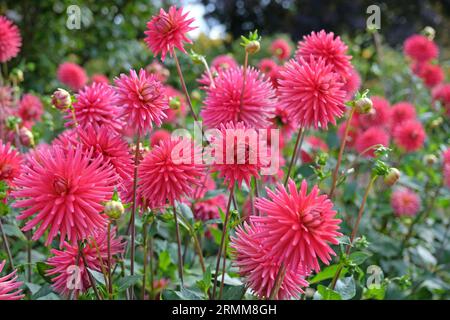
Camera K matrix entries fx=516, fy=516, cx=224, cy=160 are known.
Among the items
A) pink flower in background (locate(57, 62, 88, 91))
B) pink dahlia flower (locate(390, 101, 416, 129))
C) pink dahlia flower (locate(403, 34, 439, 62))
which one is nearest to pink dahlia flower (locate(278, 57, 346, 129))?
pink dahlia flower (locate(390, 101, 416, 129))

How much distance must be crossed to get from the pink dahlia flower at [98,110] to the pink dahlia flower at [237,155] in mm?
249

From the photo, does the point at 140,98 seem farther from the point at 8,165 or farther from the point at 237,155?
the point at 8,165

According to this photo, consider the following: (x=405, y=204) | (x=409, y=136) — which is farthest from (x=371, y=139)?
(x=405, y=204)

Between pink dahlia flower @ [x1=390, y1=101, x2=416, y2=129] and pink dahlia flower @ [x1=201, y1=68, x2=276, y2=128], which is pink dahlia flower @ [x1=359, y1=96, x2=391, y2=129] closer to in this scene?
pink dahlia flower @ [x1=390, y1=101, x2=416, y2=129]

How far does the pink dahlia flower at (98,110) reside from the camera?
3.63 ft

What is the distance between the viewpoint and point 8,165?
114 centimetres

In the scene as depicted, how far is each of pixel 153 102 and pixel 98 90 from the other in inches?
7.5

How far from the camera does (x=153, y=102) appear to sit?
1011 millimetres

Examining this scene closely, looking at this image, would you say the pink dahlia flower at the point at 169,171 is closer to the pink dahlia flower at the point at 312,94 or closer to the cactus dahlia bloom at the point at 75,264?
the cactus dahlia bloom at the point at 75,264

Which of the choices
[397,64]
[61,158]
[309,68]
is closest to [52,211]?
[61,158]

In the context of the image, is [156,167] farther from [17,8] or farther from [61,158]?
[17,8]

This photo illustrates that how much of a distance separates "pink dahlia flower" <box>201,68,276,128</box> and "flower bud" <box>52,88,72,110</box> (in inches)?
12.3

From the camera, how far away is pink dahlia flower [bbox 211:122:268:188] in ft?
3.20

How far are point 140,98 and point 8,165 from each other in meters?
0.37
